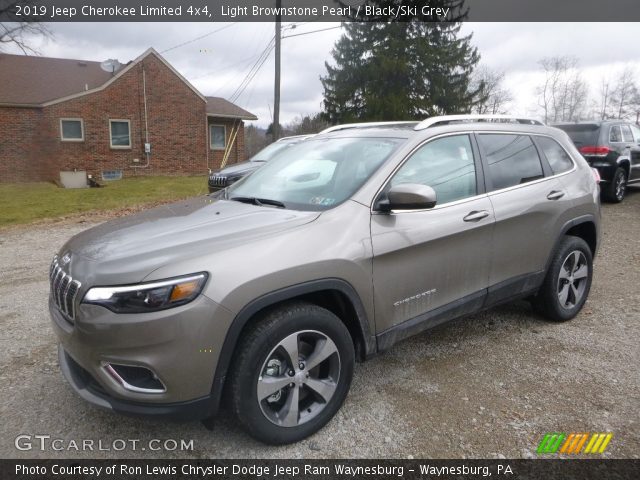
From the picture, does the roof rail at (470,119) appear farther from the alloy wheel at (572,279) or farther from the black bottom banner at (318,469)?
the black bottom banner at (318,469)

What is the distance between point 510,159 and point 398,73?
18852mm

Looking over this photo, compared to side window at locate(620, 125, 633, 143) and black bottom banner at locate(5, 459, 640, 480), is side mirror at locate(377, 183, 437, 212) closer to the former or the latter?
black bottom banner at locate(5, 459, 640, 480)

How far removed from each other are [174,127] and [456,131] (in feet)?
66.3

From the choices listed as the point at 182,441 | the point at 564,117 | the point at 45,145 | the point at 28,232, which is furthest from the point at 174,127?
the point at 564,117

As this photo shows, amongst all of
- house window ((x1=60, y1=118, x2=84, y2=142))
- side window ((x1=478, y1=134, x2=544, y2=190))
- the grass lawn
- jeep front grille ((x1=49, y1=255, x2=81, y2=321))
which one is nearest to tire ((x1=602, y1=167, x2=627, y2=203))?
side window ((x1=478, y1=134, x2=544, y2=190))

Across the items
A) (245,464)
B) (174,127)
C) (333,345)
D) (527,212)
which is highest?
(174,127)

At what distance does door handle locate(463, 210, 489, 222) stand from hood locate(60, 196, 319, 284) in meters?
1.18

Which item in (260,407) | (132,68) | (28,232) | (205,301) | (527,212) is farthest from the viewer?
(132,68)

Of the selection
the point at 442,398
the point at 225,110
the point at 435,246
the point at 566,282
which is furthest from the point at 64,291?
the point at 225,110

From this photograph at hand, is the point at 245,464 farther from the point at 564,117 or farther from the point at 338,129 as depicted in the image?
the point at 564,117

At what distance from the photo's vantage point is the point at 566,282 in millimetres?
4008

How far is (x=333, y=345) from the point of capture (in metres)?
2.51

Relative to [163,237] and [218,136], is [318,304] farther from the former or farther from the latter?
[218,136]

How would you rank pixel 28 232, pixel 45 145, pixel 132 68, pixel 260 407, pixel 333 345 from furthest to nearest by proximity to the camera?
pixel 132 68, pixel 45 145, pixel 28 232, pixel 333 345, pixel 260 407
